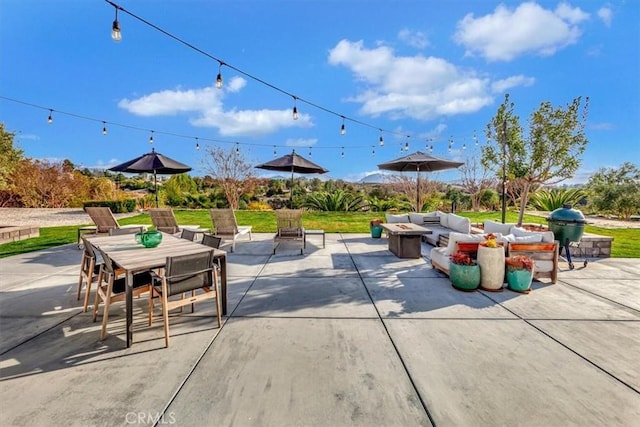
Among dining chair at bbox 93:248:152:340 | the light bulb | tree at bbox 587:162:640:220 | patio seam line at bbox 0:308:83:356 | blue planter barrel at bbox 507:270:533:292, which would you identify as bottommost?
patio seam line at bbox 0:308:83:356

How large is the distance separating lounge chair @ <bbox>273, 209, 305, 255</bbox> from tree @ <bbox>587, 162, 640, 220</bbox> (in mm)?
13556

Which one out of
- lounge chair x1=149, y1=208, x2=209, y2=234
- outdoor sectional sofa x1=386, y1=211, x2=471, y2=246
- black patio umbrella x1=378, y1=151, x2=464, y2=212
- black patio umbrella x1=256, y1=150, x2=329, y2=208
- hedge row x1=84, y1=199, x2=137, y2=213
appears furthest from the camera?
hedge row x1=84, y1=199, x2=137, y2=213

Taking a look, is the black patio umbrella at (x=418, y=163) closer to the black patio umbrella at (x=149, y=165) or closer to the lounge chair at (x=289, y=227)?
the lounge chair at (x=289, y=227)

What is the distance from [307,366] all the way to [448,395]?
39.5 inches

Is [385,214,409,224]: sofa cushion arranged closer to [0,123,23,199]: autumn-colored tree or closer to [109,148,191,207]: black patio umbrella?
[109,148,191,207]: black patio umbrella

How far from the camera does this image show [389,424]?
1627 millimetres

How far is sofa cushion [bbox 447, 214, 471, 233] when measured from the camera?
6.64 metres

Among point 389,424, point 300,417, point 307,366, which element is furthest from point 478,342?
point 300,417

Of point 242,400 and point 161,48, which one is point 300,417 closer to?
point 242,400

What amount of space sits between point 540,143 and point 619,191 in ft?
28.1

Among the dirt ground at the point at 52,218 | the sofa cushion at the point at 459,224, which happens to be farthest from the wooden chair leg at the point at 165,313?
the dirt ground at the point at 52,218

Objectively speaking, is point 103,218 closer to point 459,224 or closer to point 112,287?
point 112,287

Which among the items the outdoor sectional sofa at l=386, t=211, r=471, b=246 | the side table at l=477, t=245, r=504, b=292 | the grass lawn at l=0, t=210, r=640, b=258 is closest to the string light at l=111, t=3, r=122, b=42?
the grass lawn at l=0, t=210, r=640, b=258

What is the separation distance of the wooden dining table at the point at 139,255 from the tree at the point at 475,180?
1615 cm
